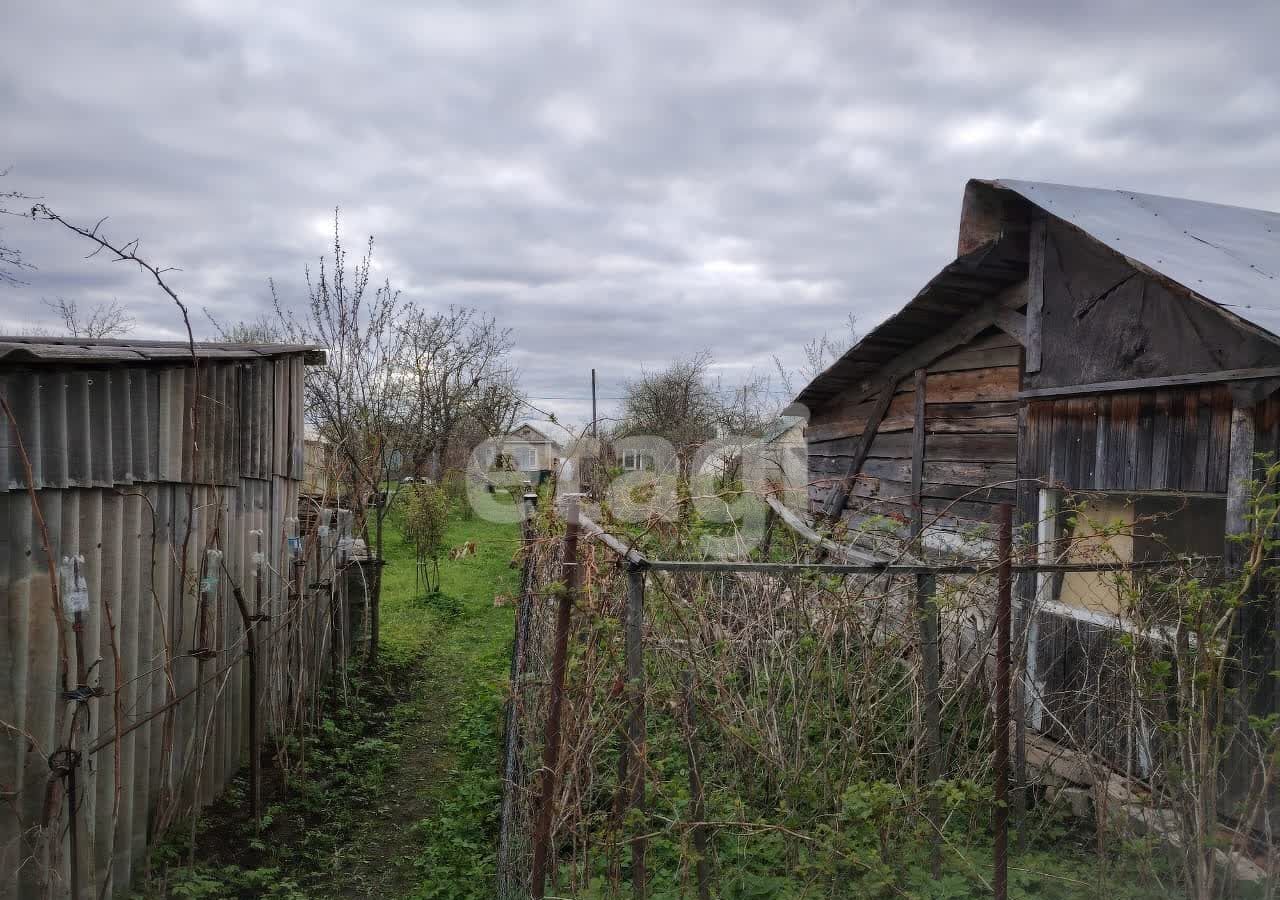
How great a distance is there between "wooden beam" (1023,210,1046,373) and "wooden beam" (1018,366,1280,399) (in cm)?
26

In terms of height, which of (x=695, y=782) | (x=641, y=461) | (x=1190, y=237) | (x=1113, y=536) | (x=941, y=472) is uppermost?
(x=1190, y=237)

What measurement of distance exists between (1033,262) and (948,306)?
3.48 feet

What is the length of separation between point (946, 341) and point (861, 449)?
1.73 m

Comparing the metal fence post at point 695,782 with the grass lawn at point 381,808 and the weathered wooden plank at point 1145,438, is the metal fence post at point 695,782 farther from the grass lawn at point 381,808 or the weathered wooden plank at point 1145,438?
the weathered wooden plank at point 1145,438

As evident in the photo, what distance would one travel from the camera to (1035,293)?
216 inches

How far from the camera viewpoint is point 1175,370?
4293 mm

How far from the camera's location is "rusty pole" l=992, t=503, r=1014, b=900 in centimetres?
289

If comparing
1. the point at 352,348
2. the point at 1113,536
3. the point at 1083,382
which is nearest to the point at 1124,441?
the point at 1083,382

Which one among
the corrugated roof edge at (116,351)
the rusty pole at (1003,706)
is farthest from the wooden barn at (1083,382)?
the corrugated roof edge at (116,351)

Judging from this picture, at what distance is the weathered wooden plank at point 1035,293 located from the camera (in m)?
5.41

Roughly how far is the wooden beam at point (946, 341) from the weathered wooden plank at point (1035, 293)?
1.09 ft

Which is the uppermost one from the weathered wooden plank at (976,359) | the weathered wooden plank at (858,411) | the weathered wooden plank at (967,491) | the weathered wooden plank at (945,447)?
the weathered wooden plank at (976,359)

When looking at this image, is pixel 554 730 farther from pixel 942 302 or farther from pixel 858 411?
pixel 858 411

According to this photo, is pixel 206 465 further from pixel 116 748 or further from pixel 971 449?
pixel 971 449
